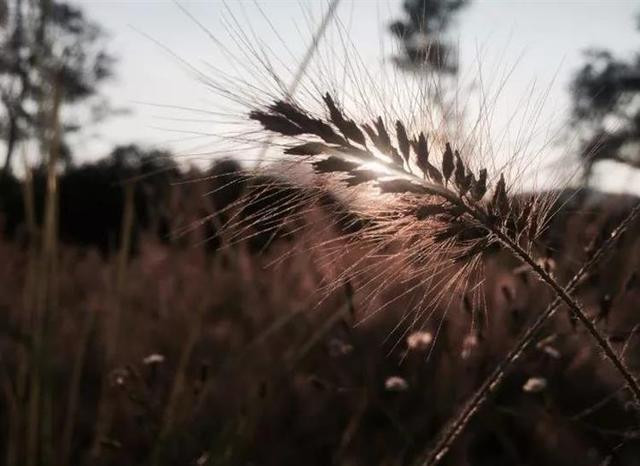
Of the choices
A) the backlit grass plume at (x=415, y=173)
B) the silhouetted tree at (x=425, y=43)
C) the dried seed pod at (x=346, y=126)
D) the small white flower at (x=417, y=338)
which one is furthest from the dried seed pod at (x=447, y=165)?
the small white flower at (x=417, y=338)

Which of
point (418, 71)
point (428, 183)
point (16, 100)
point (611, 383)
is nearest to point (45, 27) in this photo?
point (16, 100)

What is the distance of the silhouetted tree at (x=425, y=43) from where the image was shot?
121 cm

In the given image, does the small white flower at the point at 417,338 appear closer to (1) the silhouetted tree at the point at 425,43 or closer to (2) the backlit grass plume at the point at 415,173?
(2) the backlit grass plume at the point at 415,173

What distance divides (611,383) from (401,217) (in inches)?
92.8

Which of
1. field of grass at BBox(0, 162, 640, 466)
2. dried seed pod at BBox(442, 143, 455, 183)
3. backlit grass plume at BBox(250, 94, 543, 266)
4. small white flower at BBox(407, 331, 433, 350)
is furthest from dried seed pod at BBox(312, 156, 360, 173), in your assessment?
small white flower at BBox(407, 331, 433, 350)

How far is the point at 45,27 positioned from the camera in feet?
6.13

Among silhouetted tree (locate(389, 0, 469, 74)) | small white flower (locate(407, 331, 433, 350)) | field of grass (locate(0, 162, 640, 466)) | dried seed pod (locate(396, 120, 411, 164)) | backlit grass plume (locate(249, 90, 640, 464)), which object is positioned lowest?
field of grass (locate(0, 162, 640, 466))

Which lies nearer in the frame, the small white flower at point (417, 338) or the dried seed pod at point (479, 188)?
the dried seed pod at point (479, 188)

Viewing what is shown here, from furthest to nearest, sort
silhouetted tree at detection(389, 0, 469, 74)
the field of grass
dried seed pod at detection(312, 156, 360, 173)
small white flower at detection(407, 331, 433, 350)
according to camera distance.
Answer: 1. the field of grass
2. small white flower at detection(407, 331, 433, 350)
3. silhouetted tree at detection(389, 0, 469, 74)
4. dried seed pod at detection(312, 156, 360, 173)

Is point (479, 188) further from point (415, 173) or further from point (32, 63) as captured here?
point (32, 63)

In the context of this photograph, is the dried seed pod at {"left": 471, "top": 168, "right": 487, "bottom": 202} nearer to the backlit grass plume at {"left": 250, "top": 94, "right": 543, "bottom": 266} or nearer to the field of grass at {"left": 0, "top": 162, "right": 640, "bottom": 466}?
the backlit grass plume at {"left": 250, "top": 94, "right": 543, "bottom": 266}

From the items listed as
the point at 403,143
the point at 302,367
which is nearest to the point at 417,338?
the point at 403,143

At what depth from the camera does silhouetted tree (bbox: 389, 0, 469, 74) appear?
1214mm

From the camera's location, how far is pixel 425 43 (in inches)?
48.7
